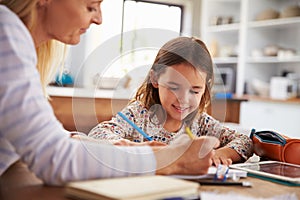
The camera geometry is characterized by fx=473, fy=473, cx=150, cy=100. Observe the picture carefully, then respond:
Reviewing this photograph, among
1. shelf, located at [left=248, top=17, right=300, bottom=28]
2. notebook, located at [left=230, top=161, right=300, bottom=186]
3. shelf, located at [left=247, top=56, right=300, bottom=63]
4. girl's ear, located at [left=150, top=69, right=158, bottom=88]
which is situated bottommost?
notebook, located at [left=230, top=161, right=300, bottom=186]

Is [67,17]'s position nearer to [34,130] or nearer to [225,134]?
[34,130]

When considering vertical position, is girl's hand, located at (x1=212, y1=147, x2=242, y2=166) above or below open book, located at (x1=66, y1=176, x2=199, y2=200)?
below

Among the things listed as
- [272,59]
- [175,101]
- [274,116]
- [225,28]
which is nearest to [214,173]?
[175,101]

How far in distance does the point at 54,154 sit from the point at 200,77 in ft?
1.86

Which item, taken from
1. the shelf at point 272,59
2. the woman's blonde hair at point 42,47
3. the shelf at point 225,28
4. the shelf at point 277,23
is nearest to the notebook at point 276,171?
the woman's blonde hair at point 42,47

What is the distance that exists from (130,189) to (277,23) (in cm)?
470

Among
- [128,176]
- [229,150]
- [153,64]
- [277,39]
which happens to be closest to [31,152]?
[128,176]

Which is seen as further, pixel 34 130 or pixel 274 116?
pixel 274 116

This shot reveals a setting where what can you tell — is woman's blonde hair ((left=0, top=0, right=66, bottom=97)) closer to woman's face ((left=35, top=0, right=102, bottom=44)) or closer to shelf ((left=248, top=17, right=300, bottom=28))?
woman's face ((left=35, top=0, right=102, bottom=44))

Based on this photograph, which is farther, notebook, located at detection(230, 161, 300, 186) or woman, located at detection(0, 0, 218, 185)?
notebook, located at detection(230, 161, 300, 186)

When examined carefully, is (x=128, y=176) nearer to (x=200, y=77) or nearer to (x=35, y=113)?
(x=35, y=113)

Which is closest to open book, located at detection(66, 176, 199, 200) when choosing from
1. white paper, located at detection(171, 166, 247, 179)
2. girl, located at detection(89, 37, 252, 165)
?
white paper, located at detection(171, 166, 247, 179)

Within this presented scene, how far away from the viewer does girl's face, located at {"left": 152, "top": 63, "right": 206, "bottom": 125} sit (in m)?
1.19

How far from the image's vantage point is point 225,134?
4.77ft
